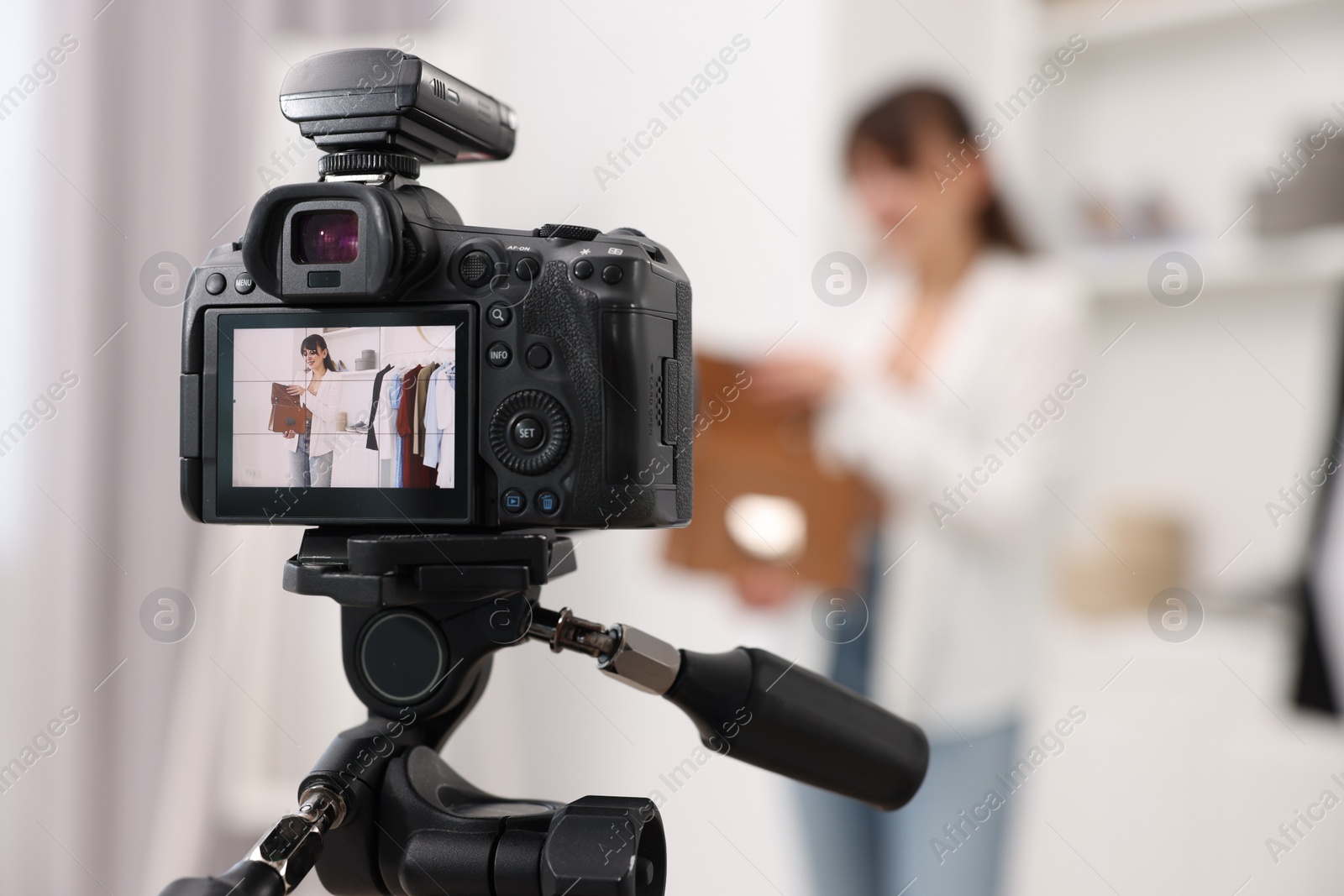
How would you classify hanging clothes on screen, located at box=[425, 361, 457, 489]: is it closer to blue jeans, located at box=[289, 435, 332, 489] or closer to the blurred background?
blue jeans, located at box=[289, 435, 332, 489]

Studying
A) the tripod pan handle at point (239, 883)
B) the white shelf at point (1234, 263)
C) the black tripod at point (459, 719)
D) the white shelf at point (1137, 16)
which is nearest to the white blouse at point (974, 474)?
the white shelf at point (1234, 263)

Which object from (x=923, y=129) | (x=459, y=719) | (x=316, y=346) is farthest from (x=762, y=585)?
(x=316, y=346)

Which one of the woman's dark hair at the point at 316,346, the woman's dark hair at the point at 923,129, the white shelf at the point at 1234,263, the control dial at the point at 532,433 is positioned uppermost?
the woman's dark hair at the point at 923,129

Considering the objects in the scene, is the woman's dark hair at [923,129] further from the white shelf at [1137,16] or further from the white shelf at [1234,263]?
the white shelf at [1137,16]

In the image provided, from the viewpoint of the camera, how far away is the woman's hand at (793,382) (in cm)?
152

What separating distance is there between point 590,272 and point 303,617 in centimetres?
127

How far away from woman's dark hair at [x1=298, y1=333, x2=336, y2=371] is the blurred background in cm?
107

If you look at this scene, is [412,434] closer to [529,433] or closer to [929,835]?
[529,433]

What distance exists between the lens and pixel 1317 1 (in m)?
1.66

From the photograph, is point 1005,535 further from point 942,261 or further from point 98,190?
point 98,190

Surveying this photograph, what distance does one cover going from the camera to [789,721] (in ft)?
1.87

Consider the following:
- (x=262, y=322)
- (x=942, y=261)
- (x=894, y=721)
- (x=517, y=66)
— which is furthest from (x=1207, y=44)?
(x=262, y=322)

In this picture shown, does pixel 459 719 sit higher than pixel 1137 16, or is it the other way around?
pixel 1137 16

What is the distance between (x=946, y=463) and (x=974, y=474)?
0.05 metres
